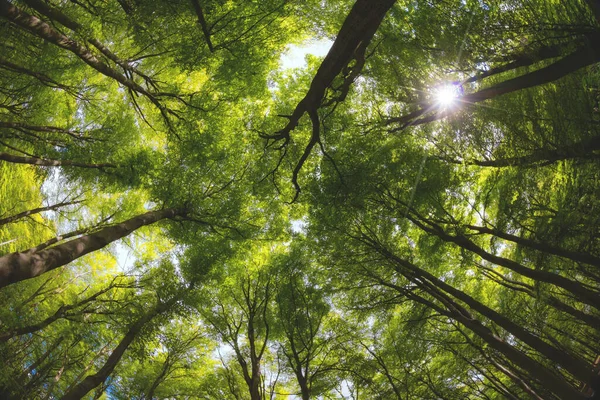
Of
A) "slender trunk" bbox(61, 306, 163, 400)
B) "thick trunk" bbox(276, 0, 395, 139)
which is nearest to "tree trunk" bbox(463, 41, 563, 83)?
"thick trunk" bbox(276, 0, 395, 139)

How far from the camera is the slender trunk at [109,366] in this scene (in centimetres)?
532

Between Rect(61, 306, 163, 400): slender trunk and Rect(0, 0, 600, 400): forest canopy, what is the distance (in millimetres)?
53

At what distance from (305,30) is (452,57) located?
4668 mm

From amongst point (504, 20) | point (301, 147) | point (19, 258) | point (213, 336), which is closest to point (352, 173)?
point (301, 147)

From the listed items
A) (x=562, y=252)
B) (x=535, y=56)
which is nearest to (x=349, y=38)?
(x=535, y=56)

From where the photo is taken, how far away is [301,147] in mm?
8188

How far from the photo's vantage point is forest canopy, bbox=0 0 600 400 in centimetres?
366

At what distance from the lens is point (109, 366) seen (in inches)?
247

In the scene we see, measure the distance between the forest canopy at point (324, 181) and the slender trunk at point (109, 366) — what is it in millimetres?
53

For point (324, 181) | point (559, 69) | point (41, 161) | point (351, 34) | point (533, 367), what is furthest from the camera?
point (324, 181)

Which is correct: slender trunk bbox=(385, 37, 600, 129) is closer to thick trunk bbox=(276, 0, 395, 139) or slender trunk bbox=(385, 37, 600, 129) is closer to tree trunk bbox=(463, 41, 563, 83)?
tree trunk bbox=(463, 41, 563, 83)

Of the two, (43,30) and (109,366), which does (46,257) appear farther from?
(109,366)

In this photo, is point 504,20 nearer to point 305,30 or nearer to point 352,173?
point 352,173

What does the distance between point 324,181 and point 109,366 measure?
5591mm
